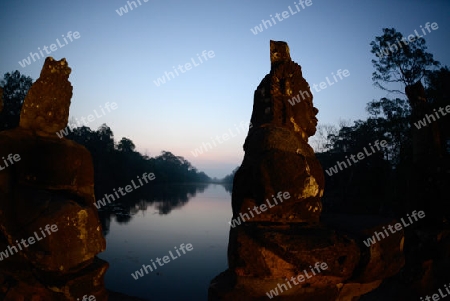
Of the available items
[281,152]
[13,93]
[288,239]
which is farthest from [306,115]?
[13,93]

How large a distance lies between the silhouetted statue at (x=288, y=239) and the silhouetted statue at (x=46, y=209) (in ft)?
3.75

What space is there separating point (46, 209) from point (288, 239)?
1.84 m

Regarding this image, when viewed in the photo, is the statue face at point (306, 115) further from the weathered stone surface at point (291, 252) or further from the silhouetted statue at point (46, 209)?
the silhouetted statue at point (46, 209)

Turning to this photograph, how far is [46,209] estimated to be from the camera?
81.7 inches

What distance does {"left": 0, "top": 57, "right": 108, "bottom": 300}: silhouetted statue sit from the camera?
2.06 meters

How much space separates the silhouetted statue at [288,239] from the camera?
7.20 feet

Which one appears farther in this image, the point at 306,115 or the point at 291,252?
the point at 306,115

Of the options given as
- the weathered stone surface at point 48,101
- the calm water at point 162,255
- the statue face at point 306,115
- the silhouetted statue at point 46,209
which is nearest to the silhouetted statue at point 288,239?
the statue face at point 306,115

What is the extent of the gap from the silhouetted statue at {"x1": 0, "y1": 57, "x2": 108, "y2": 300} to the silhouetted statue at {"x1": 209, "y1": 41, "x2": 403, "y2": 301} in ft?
3.75

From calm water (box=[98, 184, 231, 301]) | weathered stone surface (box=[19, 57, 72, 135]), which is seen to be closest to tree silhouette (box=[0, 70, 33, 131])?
calm water (box=[98, 184, 231, 301])

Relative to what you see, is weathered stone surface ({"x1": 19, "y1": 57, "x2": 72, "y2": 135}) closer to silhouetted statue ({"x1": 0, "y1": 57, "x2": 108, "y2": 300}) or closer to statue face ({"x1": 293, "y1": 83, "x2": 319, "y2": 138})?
silhouetted statue ({"x1": 0, "y1": 57, "x2": 108, "y2": 300})

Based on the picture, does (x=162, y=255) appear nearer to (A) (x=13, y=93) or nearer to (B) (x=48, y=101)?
(B) (x=48, y=101)

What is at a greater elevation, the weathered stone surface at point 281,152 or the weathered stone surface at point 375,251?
the weathered stone surface at point 281,152

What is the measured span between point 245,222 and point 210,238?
15372 mm
